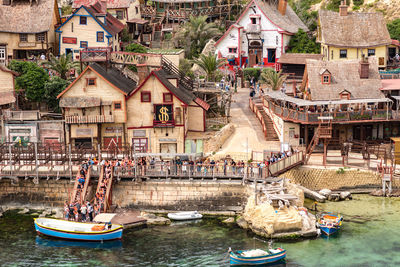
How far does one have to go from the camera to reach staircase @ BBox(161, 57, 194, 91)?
309 ft

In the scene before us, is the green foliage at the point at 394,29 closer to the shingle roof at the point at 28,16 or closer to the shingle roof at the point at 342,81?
the shingle roof at the point at 342,81

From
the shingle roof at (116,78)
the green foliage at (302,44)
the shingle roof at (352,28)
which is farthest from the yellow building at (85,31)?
the shingle roof at (352,28)

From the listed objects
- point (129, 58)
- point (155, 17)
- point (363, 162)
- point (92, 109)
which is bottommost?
point (363, 162)

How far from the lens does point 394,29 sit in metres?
118

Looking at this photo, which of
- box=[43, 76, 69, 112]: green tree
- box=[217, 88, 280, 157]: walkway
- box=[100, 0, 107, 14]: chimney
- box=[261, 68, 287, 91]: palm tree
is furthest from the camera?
box=[100, 0, 107, 14]: chimney

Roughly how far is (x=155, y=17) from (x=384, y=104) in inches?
1838

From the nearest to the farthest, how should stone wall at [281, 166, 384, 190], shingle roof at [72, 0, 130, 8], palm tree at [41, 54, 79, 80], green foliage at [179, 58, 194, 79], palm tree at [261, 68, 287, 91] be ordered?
stone wall at [281, 166, 384, 190] → palm tree at [41, 54, 79, 80] → green foliage at [179, 58, 194, 79] → palm tree at [261, 68, 287, 91] → shingle roof at [72, 0, 130, 8]

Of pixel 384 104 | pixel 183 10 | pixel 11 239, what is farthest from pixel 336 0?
pixel 11 239

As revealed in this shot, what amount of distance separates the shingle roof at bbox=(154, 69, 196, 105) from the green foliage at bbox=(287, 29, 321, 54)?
28.4 meters

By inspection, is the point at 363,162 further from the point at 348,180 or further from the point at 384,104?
the point at 384,104

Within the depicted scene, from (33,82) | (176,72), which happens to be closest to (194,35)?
(176,72)

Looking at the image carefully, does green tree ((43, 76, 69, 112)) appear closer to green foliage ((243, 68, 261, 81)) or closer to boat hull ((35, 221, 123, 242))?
green foliage ((243, 68, 261, 81))

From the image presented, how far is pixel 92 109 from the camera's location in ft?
289

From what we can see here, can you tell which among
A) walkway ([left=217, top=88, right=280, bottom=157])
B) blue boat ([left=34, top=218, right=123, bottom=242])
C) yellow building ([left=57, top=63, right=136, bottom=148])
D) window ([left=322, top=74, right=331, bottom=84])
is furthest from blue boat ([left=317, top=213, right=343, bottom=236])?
yellow building ([left=57, top=63, right=136, bottom=148])
